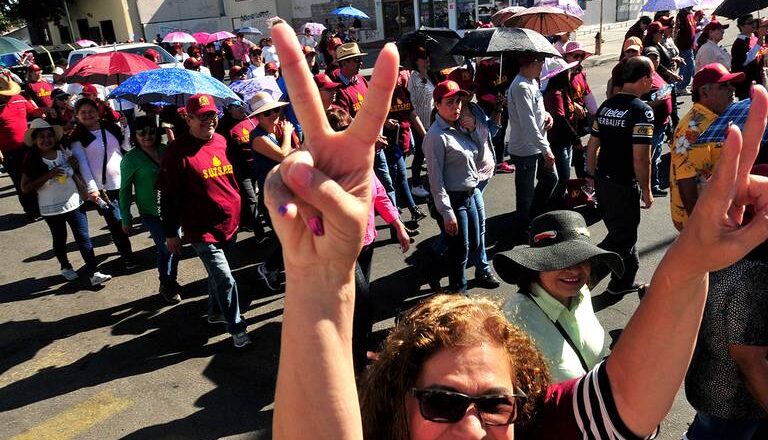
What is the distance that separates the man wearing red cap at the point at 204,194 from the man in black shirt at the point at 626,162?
9.63 feet

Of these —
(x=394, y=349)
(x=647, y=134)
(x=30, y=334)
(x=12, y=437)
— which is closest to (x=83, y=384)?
(x=12, y=437)

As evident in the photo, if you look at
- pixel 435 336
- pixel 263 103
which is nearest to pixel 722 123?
pixel 435 336

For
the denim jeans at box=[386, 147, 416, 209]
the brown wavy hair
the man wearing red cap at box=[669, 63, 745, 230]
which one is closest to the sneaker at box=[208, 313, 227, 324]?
the denim jeans at box=[386, 147, 416, 209]

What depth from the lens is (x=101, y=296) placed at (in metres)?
5.52

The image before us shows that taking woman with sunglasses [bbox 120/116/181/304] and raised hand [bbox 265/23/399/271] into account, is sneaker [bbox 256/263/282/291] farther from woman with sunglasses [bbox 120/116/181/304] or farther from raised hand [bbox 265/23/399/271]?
raised hand [bbox 265/23/399/271]

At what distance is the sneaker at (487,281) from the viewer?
503cm

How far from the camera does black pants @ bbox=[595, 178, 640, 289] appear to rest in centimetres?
452

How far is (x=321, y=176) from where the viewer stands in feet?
3.76

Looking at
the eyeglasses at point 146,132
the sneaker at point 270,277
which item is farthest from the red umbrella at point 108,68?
the sneaker at point 270,277

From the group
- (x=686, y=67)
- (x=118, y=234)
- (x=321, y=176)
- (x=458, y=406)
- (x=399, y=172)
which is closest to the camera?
(x=321, y=176)

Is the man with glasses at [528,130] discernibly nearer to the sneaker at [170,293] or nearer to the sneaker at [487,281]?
the sneaker at [487,281]

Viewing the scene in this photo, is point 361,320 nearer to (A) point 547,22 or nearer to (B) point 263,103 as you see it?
(B) point 263,103

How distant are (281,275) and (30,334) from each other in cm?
215

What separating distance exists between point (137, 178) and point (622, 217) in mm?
3998
